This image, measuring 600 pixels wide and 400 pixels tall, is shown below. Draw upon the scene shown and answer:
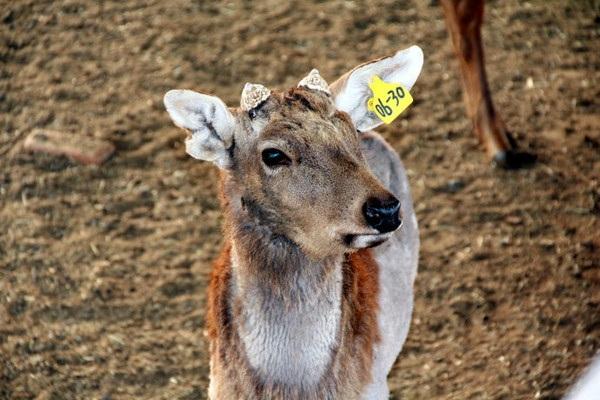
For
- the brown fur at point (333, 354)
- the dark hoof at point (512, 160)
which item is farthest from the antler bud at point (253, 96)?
the dark hoof at point (512, 160)

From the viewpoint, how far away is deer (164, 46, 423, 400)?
3.80 m

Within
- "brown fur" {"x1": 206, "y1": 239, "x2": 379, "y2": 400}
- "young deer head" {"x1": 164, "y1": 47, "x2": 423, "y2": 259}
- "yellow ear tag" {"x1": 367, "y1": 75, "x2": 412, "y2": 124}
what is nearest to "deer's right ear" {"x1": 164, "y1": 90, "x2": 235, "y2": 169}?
"young deer head" {"x1": 164, "y1": 47, "x2": 423, "y2": 259}

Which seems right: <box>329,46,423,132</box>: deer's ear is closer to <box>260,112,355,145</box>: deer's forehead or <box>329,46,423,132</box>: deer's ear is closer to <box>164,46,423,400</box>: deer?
<box>164,46,423,400</box>: deer

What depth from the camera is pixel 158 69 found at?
8.20 metres

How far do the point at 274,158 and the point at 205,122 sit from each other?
13.9 inches

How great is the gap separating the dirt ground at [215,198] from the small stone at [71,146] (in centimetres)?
9

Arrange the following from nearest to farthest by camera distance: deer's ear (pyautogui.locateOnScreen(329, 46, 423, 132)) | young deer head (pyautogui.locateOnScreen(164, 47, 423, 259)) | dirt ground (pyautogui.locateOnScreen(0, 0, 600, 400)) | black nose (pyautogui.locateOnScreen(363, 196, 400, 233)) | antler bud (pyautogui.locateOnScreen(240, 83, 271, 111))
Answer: black nose (pyautogui.locateOnScreen(363, 196, 400, 233)) → young deer head (pyautogui.locateOnScreen(164, 47, 423, 259)) → antler bud (pyautogui.locateOnScreen(240, 83, 271, 111)) → deer's ear (pyautogui.locateOnScreen(329, 46, 423, 132)) → dirt ground (pyautogui.locateOnScreen(0, 0, 600, 400))

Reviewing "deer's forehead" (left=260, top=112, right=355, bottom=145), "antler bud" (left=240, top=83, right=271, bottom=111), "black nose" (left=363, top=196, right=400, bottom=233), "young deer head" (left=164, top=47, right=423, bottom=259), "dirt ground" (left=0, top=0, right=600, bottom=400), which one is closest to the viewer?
"black nose" (left=363, top=196, right=400, bottom=233)

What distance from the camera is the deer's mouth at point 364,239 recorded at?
12.2 feet

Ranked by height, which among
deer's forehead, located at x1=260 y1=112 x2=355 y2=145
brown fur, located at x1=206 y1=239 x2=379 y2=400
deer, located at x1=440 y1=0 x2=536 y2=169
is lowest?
deer, located at x1=440 y1=0 x2=536 y2=169

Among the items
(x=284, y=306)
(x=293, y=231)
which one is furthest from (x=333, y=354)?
(x=293, y=231)

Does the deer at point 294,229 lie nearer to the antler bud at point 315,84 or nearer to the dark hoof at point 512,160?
the antler bud at point 315,84

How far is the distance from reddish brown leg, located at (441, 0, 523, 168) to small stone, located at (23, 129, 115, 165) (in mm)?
2736

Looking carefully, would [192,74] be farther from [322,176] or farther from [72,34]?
[322,176]
